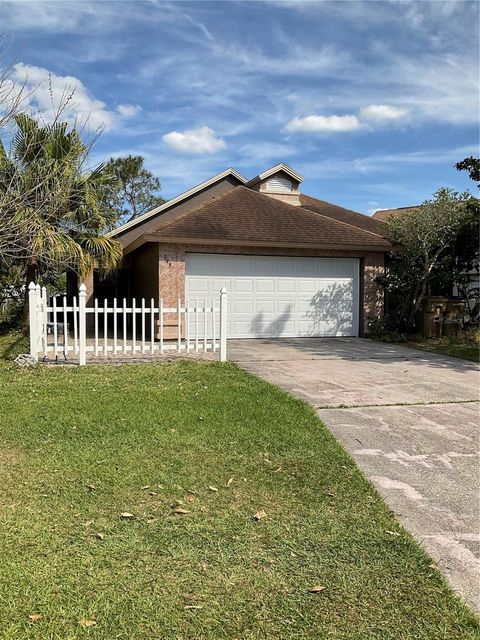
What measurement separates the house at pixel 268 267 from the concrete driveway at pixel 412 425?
2.87 meters

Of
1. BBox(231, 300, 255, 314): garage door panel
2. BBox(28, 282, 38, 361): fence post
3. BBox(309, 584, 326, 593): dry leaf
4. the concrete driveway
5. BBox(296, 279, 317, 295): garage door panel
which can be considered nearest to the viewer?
BBox(309, 584, 326, 593): dry leaf

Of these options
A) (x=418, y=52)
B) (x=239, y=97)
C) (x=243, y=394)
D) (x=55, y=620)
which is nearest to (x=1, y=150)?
(x=243, y=394)

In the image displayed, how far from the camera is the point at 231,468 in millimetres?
4406

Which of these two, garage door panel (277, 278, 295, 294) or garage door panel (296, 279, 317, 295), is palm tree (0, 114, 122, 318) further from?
garage door panel (296, 279, 317, 295)

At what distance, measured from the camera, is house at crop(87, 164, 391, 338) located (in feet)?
44.8

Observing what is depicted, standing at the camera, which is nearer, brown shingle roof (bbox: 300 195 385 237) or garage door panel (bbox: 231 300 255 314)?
garage door panel (bbox: 231 300 255 314)

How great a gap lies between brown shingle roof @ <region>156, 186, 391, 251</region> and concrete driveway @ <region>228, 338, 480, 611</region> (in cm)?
362

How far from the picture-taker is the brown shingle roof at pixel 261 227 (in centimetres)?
1363

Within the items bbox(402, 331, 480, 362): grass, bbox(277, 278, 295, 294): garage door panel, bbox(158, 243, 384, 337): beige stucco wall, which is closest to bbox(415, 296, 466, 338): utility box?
bbox(402, 331, 480, 362): grass

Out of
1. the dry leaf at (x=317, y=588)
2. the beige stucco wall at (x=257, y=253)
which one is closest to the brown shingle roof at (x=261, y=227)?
the beige stucco wall at (x=257, y=253)

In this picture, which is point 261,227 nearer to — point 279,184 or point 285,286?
point 285,286

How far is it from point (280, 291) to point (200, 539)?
11.6 m

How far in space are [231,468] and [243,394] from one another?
8.54ft

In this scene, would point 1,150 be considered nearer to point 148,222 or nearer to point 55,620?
point 55,620
